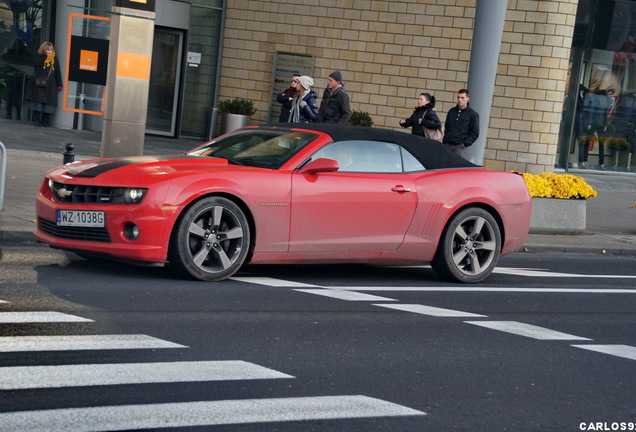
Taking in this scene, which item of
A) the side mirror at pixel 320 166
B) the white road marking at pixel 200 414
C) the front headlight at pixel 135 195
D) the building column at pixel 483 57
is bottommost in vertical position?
the white road marking at pixel 200 414

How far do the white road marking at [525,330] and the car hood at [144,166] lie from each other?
2516 mm

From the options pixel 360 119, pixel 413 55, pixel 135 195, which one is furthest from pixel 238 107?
pixel 135 195

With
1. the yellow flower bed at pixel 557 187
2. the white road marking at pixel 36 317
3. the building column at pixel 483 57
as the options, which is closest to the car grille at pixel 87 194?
the white road marking at pixel 36 317

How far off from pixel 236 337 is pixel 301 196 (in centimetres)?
240

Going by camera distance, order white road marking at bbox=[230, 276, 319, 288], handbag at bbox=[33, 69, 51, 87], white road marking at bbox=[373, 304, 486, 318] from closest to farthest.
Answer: white road marking at bbox=[373, 304, 486, 318] < white road marking at bbox=[230, 276, 319, 288] < handbag at bbox=[33, 69, 51, 87]

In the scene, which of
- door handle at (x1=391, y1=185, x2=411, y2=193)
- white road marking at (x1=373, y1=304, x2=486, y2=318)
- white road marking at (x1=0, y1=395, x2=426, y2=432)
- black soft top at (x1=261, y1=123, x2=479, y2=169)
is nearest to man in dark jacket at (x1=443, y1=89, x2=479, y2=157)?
black soft top at (x1=261, y1=123, x2=479, y2=169)

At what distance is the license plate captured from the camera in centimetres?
834

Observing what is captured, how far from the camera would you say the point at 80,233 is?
8.46 metres

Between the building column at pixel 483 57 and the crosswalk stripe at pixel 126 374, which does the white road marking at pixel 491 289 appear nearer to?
the crosswalk stripe at pixel 126 374

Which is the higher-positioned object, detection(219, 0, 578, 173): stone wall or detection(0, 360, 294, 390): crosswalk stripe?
detection(219, 0, 578, 173): stone wall

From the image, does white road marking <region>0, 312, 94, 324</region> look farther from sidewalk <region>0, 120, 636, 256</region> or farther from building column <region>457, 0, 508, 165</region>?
building column <region>457, 0, 508, 165</region>

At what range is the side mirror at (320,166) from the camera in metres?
8.95

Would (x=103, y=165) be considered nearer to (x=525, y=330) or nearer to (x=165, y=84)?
(x=525, y=330)

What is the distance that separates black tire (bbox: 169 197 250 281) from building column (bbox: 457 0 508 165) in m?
7.34
